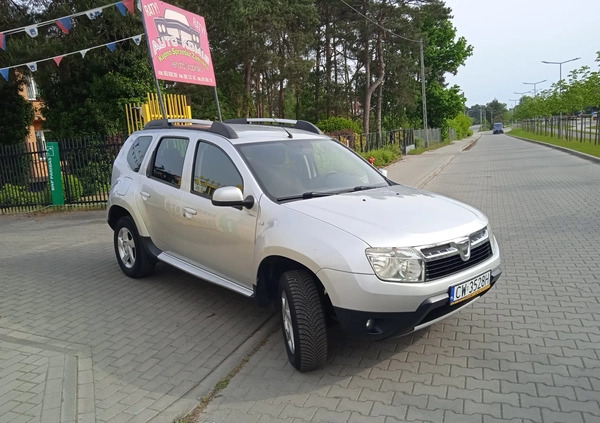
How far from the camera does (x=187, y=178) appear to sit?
4816 mm

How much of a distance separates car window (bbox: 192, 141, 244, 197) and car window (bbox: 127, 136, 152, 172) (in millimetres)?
1313

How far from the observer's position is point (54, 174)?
11.9 metres

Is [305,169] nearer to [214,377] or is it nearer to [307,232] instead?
[307,232]

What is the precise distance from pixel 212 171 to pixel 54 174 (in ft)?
29.6

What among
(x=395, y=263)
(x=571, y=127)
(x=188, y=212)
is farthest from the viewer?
(x=571, y=127)

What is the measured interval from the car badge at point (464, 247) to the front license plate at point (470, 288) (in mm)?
182

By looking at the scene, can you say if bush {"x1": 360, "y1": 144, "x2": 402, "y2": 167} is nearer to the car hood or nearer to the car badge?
the car hood

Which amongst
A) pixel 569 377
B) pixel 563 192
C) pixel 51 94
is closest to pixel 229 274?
pixel 569 377

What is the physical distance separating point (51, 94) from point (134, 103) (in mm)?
3427

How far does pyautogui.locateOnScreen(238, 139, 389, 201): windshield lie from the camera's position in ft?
13.7

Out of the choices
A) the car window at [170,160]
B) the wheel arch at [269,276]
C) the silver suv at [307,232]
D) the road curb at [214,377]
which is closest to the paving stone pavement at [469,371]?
the road curb at [214,377]

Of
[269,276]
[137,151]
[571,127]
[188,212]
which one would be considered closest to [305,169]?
[269,276]

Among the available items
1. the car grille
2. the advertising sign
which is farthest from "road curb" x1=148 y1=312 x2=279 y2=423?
the advertising sign

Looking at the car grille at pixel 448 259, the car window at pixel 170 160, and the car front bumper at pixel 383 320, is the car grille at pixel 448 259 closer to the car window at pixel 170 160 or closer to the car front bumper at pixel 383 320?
the car front bumper at pixel 383 320
